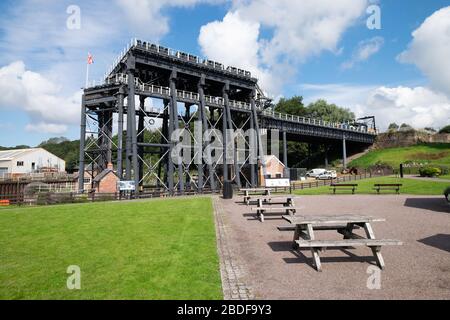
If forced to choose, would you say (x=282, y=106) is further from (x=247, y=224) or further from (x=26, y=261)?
(x=26, y=261)

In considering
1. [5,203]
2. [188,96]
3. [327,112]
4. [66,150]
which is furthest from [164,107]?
[66,150]

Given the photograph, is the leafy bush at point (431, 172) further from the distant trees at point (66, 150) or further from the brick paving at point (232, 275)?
the distant trees at point (66, 150)

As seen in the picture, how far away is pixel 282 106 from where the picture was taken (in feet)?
268

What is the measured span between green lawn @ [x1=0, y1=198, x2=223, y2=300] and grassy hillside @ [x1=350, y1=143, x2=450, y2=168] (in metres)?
59.1

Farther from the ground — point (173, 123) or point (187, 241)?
point (173, 123)

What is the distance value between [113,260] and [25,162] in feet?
243

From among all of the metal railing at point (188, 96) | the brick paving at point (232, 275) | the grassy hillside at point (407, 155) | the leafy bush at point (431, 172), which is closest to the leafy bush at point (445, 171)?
the leafy bush at point (431, 172)

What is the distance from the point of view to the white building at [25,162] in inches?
2446

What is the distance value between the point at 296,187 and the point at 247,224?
25118mm

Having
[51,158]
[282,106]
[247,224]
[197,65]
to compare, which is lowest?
[247,224]

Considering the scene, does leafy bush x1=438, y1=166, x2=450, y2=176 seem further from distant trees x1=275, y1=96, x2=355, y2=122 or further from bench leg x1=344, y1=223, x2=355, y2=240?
distant trees x1=275, y1=96, x2=355, y2=122

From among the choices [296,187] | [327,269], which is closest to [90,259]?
[327,269]

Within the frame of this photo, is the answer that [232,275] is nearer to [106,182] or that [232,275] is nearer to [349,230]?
[349,230]

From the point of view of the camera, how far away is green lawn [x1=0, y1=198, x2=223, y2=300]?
16.8 ft
